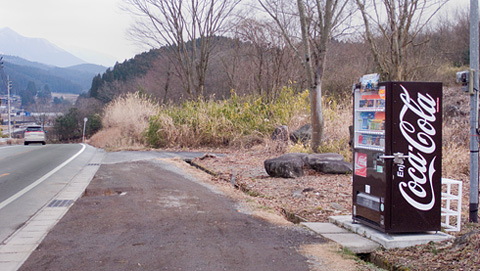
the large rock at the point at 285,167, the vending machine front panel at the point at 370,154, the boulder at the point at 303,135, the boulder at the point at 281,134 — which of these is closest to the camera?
the vending machine front panel at the point at 370,154

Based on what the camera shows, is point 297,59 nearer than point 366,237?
No

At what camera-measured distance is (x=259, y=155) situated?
17.7 m

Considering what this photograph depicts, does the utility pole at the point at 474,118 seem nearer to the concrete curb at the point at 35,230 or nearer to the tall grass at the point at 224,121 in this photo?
the concrete curb at the point at 35,230

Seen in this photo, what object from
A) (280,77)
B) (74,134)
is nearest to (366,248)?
(280,77)

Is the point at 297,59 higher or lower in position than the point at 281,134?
higher

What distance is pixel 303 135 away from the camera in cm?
1773

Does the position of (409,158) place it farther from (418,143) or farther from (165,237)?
(165,237)

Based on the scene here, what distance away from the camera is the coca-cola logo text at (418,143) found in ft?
19.7

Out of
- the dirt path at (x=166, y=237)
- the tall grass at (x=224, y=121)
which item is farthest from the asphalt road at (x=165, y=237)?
the tall grass at (x=224, y=121)

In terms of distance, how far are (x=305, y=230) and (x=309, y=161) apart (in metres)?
5.69

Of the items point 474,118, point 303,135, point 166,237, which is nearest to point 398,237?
point 474,118

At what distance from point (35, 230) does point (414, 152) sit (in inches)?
221

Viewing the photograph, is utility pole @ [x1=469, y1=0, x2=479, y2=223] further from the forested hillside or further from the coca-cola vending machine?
the forested hillside

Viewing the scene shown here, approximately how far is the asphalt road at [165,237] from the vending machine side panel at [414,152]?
1232 mm
